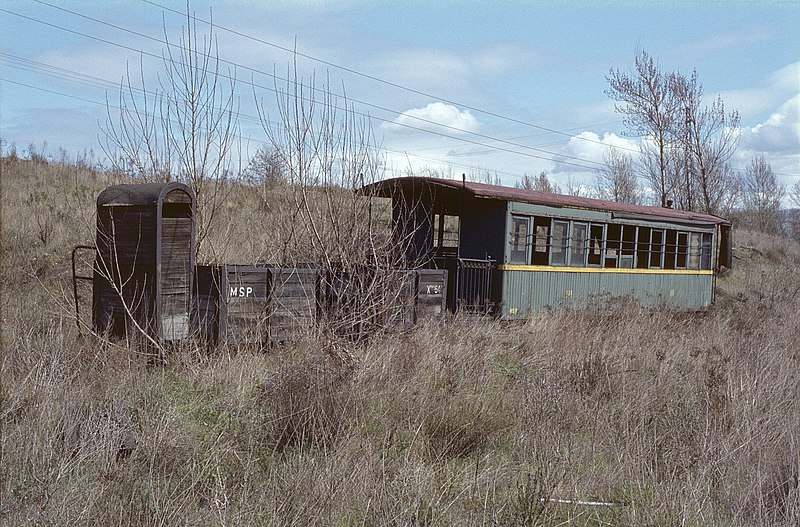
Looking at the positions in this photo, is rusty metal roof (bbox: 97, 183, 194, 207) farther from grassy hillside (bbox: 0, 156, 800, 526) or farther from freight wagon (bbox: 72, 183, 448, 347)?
grassy hillside (bbox: 0, 156, 800, 526)

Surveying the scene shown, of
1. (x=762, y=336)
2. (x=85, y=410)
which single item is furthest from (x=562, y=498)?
(x=762, y=336)

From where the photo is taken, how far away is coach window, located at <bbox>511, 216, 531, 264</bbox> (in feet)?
42.0

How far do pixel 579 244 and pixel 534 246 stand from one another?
124 centimetres

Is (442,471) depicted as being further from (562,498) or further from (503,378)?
(503,378)

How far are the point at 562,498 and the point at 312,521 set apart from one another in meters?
1.58

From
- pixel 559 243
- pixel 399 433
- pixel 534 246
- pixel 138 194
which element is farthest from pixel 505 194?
pixel 399 433

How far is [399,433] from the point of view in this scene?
5570 mm

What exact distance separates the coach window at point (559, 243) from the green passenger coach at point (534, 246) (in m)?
0.02

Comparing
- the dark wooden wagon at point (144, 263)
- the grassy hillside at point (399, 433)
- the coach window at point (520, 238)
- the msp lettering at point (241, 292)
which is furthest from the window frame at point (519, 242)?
the dark wooden wagon at point (144, 263)

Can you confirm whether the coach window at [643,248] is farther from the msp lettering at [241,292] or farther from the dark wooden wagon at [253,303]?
the msp lettering at [241,292]

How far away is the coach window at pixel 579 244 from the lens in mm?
14062

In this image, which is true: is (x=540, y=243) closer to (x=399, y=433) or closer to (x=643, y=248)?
(x=643, y=248)

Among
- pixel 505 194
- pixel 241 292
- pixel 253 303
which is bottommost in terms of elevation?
pixel 253 303

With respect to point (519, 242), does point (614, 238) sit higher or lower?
higher
